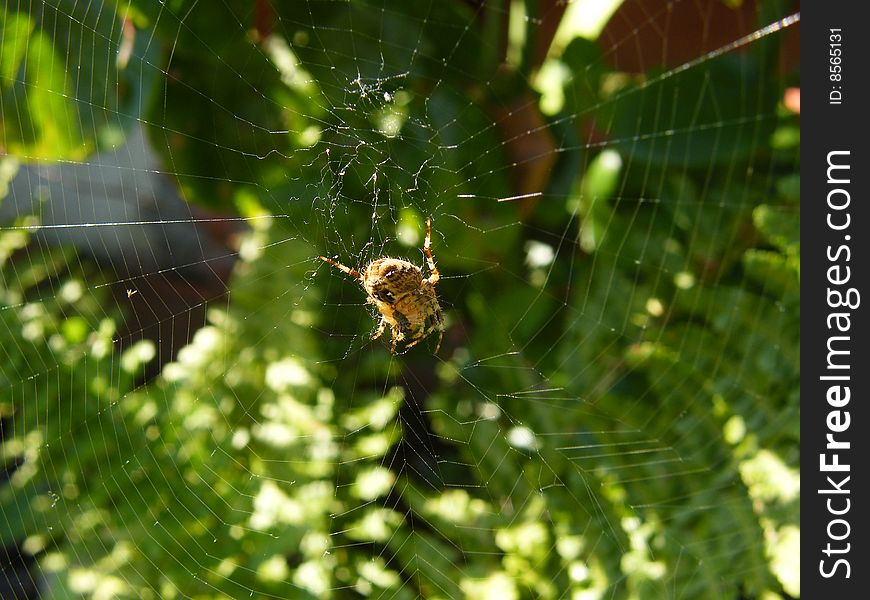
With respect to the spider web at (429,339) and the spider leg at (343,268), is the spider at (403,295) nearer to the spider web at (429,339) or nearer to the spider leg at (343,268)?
the spider leg at (343,268)

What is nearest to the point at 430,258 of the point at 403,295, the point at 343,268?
the point at 403,295

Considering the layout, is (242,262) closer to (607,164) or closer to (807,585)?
(607,164)

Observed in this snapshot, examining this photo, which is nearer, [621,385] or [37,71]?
[37,71]

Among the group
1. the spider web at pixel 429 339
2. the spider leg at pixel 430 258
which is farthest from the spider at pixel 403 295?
the spider web at pixel 429 339

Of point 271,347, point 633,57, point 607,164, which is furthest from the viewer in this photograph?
point 633,57

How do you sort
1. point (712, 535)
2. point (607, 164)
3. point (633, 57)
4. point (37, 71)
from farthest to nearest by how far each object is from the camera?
1. point (633, 57)
2. point (607, 164)
3. point (37, 71)
4. point (712, 535)

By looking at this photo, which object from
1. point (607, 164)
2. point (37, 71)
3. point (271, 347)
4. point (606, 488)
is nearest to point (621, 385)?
point (606, 488)

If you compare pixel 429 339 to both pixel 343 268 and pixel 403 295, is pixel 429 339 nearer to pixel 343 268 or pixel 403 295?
pixel 403 295

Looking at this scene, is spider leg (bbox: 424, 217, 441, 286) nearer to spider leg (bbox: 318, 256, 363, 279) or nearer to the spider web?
the spider web
